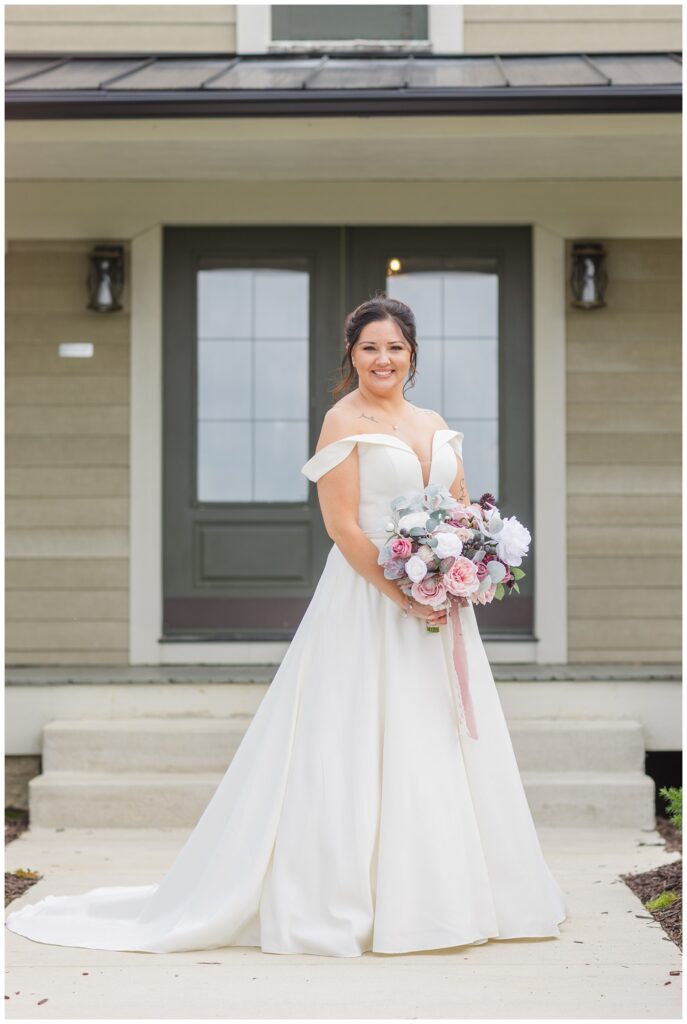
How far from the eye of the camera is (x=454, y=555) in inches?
149

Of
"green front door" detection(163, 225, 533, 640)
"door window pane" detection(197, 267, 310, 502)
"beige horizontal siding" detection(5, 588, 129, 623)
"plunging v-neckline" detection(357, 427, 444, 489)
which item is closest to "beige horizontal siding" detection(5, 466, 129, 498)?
"green front door" detection(163, 225, 533, 640)

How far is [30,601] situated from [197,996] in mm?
4199

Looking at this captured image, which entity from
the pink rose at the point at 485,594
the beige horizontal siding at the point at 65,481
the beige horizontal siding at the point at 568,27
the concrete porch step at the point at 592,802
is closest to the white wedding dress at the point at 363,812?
the pink rose at the point at 485,594

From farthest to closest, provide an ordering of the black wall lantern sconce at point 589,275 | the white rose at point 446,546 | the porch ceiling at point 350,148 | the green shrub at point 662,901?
the black wall lantern sconce at point 589,275
the porch ceiling at point 350,148
the green shrub at point 662,901
the white rose at point 446,546

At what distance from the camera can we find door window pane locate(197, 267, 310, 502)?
291 inches

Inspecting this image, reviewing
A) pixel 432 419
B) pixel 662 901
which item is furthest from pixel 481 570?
pixel 662 901

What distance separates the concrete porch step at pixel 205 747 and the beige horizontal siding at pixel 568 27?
4166 mm

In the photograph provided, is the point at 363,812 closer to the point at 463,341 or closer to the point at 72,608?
the point at 72,608

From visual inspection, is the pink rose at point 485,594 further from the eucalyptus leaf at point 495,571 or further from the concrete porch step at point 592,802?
the concrete porch step at point 592,802

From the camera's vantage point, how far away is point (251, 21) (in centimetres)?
721

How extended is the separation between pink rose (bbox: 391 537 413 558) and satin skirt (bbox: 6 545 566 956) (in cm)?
29

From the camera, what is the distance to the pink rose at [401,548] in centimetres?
380

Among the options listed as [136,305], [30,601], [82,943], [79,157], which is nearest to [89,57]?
[79,157]

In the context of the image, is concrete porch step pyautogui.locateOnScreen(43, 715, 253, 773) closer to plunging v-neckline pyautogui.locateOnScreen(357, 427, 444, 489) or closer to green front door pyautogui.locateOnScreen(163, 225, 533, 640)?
green front door pyautogui.locateOnScreen(163, 225, 533, 640)
